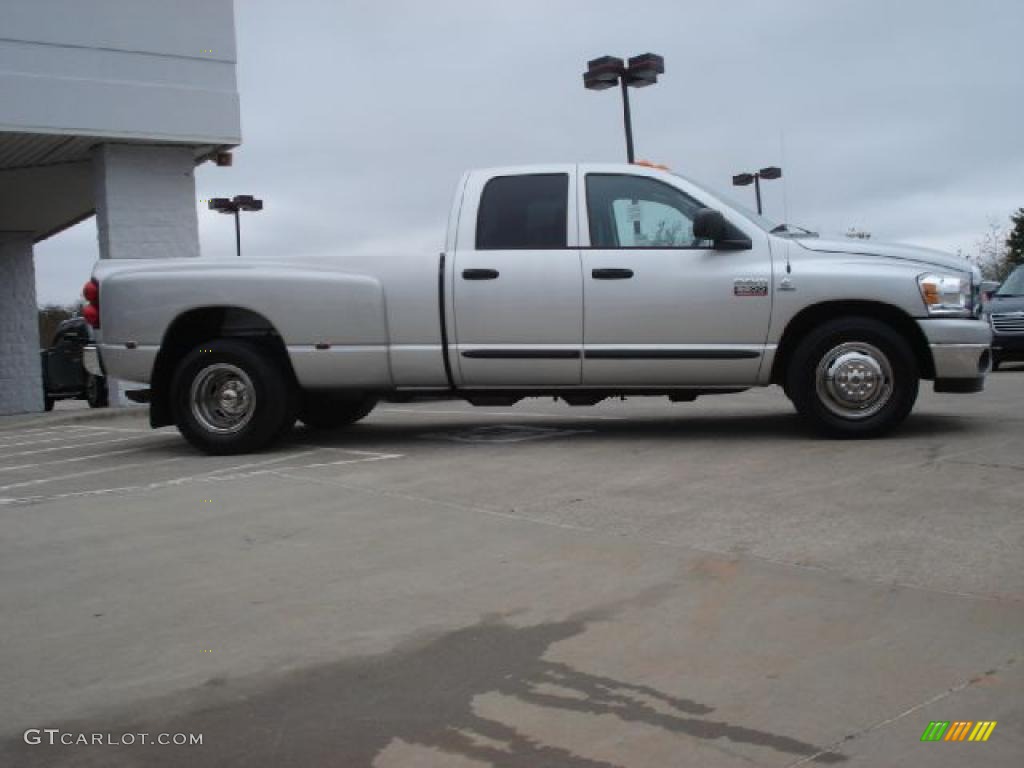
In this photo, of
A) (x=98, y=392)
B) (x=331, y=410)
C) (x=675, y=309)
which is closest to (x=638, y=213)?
(x=675, y=309)

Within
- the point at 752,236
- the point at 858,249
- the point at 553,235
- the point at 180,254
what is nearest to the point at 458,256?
the point at 553,235

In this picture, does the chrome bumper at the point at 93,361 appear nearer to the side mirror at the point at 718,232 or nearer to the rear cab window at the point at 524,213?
the rear cab window at the point at 524,213

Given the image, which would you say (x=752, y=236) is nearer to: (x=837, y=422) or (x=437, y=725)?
(x=837, y=422)

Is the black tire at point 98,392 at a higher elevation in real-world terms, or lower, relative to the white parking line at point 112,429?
higher

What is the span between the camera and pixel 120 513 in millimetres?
5914

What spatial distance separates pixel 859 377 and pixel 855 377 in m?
0.03

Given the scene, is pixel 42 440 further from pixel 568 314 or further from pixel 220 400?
pixel 568 314

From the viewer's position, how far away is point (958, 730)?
282cm

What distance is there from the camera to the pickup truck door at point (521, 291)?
7.48 m

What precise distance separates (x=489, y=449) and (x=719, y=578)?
362 centimetres

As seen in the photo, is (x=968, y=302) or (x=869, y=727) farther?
(x=968, y=302)

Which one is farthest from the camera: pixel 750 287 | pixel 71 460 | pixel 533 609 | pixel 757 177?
pixel 757 177

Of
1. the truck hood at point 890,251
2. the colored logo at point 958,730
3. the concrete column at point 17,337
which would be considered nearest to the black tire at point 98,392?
the concrete column at point 17,337

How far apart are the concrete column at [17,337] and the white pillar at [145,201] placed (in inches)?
283
